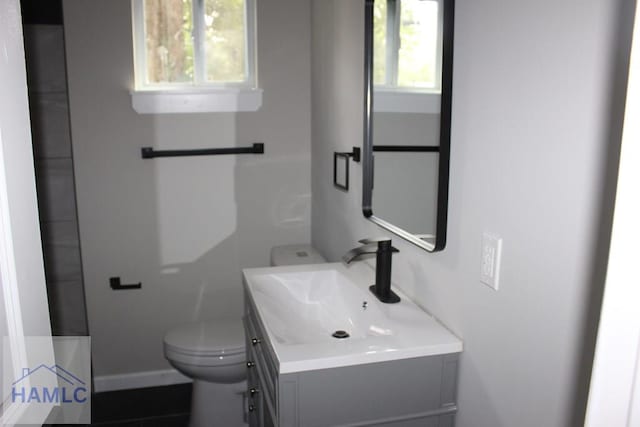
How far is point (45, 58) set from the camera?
2.47m

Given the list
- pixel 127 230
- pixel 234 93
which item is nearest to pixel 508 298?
pixel 234 93

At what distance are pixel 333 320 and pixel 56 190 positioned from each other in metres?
1.68

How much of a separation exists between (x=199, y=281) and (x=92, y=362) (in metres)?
0.72

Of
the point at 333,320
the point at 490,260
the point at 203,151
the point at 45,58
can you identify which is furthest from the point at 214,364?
the point at 45,58

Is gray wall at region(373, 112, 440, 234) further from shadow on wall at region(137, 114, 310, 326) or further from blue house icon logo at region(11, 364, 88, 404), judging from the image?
shadow on wall at region(137, 114, 310, 326)

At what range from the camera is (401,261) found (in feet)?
5.53

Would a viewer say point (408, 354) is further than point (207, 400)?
No

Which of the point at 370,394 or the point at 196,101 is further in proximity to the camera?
the point at 196,101

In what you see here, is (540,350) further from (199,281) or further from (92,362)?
→ (92,362)

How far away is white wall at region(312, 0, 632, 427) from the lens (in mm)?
876

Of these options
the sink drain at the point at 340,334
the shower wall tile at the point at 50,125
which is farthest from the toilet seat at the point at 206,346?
the shower wall tile at the point at 50,125

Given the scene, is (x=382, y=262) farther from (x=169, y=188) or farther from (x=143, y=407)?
(x=143, y=407)

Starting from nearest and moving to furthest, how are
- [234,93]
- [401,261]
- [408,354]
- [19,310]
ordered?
1. [19,310]
2. [408,354]
3. [401,261]
4. [234,93]

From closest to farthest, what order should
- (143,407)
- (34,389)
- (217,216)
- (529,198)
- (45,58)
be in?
(34,389)
(529,198)
(45,58)
(143,407)
(217,216)
